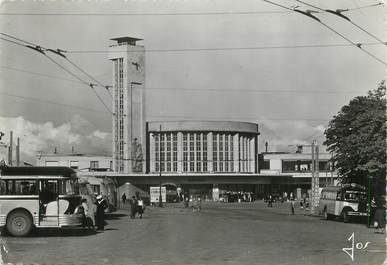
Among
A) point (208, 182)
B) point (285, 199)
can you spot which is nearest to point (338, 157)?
point (285, 199)

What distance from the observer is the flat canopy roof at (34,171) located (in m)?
21.4

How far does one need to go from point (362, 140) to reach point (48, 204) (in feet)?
52.4

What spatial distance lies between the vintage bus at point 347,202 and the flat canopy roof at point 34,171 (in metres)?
18.2

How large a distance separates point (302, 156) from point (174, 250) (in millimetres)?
105655

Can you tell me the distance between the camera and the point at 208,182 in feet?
347

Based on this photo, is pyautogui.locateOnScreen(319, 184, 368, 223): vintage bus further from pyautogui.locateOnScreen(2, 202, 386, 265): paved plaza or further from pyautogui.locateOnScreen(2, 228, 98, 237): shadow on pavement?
pyautogui.locateOnScreen(2, 228, 98, 237): shadow on pavement

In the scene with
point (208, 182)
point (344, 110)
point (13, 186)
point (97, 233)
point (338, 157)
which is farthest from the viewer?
point (208, 182)

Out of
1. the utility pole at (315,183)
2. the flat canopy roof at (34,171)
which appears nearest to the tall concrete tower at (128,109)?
the utility pole at (315,183)

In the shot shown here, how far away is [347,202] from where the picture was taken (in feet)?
119

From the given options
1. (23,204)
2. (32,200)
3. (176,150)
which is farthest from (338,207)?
(176,150)

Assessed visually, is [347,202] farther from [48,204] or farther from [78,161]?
[78,161]

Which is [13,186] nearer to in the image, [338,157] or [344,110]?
[338,157]

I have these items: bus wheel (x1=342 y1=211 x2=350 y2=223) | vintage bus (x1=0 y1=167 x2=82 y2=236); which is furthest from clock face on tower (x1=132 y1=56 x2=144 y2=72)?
vintage bus (x1=0 y1=167 x2=82 y2=236)

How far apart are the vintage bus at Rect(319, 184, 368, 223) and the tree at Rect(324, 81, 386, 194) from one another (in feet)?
2.57
